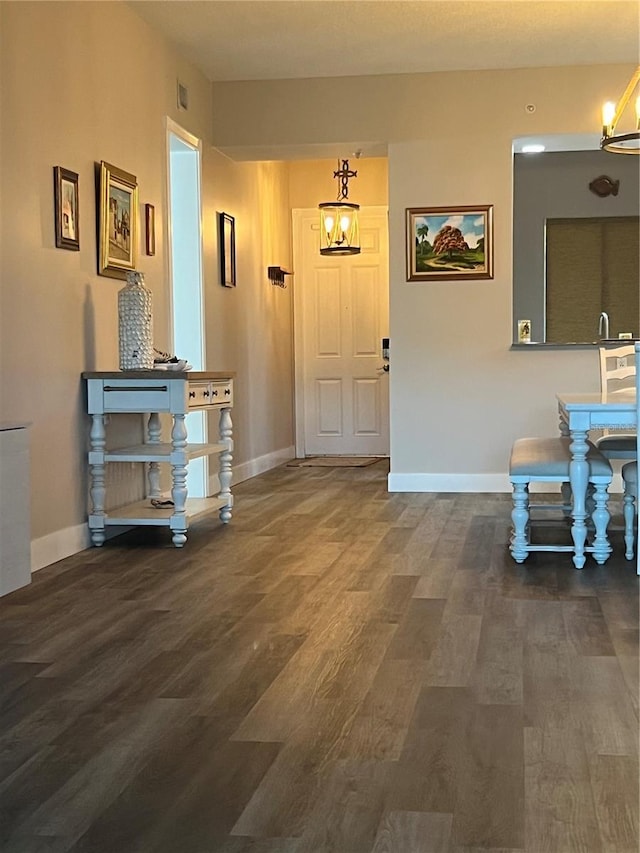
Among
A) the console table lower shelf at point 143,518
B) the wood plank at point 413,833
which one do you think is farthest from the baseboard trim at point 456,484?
the wood plank at point 413,833

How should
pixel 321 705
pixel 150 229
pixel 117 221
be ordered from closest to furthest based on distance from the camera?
pixel 321 705, pixel 117 221, pixel 150 229

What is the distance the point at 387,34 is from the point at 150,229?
176 cm

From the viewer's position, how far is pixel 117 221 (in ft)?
16.3

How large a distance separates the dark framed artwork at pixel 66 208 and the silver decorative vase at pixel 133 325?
0.32 m

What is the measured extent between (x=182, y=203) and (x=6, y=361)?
2622mm

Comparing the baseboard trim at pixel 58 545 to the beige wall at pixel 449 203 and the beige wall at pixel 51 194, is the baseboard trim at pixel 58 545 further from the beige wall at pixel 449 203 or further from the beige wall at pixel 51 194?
the beige wall at pixel 449 203

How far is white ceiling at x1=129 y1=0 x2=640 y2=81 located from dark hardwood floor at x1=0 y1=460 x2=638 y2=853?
113 inches

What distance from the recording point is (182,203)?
6.25m

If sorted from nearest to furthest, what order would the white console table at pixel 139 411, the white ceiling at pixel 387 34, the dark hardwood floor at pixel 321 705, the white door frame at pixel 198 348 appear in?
the dark hardwood floor at pixel 321 705, the white console table at pixel 139 411, the white ceiling at pixel 387 34, the white door frame at pixel 198 348

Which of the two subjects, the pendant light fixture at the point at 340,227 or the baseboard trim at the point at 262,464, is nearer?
the baseboard trim at the point at 262,464

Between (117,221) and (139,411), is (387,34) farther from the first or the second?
(139,411)

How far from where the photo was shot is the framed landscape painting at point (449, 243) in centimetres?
654

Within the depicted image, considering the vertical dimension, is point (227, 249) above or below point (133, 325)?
above

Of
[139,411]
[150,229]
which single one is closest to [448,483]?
[150,229]
